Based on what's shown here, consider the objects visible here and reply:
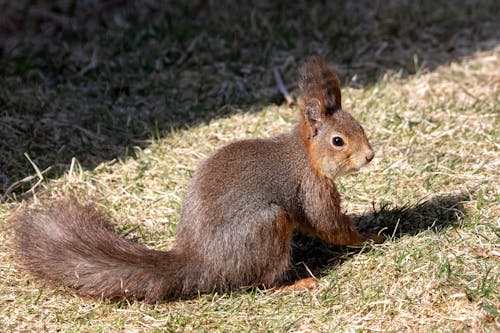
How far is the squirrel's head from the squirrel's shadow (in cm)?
48

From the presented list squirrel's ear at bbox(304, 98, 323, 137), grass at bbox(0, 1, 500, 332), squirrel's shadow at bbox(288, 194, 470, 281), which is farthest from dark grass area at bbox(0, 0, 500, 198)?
squirrel's ear at bbox(304, 98, 323, 137)

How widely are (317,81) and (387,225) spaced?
987 millimetres

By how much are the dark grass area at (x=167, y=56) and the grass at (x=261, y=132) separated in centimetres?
2

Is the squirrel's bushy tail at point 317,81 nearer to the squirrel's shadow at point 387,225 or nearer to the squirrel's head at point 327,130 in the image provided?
the squirrel's head at point 327,130

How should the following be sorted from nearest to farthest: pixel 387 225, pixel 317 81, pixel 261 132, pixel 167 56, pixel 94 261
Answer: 1. pixel 94 261
2. pixel 317 81
3. pixel 387 225
4. pixel 261 132
5. pixel 167 56

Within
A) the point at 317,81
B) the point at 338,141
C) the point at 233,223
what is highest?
the point at 317,81

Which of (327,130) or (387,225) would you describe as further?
(387,225)

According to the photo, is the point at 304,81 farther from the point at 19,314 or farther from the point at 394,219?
the point at 19,314

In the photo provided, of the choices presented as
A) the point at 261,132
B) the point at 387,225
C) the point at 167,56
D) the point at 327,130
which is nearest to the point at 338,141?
the point at 327,130

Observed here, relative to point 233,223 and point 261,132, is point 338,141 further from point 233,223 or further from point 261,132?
point 261,132

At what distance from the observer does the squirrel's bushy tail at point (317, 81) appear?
12.9ft

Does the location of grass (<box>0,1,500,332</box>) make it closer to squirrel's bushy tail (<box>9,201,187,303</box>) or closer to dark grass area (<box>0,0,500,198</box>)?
dark grass area (<box>0,0,500,198</box>)

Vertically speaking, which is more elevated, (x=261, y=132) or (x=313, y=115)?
(x=313, y=115)

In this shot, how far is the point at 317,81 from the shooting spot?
395 cm
